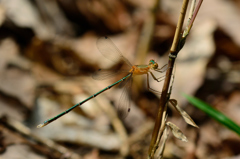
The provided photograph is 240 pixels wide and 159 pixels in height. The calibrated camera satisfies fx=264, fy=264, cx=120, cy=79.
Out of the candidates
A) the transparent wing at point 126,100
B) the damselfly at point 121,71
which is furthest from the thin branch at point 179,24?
the transparent wing at point 126,100

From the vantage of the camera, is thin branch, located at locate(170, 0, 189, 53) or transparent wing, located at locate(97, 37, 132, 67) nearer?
thin branch, located at locate(170, 0, 189, 53)

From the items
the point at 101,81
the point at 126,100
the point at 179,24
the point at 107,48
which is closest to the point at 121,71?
the point at 107,48

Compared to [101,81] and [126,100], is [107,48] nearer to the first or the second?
[126,100]

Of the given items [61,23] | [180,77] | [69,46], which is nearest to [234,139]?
[180,77]

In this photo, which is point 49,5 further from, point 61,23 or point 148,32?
point 148,32

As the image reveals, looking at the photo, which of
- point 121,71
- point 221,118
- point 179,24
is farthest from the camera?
point 121,71

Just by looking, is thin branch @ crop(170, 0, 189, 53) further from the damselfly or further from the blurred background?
the blurred background

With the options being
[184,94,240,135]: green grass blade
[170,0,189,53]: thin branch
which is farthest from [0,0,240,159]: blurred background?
[170,0,189,53]: thin branch

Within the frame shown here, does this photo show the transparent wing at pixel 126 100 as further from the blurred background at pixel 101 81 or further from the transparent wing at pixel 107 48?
the transparent wing at pixel 107 48
